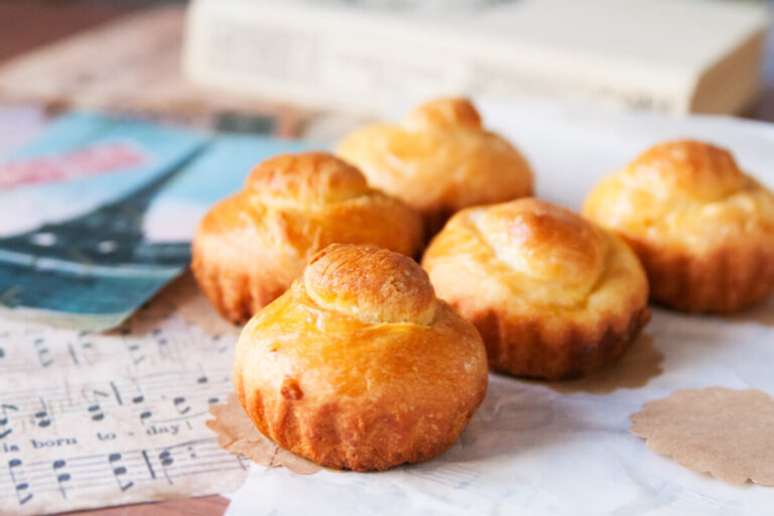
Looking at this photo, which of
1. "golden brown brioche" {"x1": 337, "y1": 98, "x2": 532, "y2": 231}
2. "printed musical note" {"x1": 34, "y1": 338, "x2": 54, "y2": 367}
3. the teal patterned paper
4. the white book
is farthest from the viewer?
the white book

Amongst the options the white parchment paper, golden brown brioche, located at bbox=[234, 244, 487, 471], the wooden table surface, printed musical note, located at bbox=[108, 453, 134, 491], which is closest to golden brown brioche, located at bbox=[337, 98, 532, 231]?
the white parchment paper

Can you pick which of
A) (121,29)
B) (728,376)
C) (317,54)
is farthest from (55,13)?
(728,376)

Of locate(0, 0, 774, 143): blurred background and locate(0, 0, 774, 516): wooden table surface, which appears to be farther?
locate(0, 0, 774, 516): wooden table surface

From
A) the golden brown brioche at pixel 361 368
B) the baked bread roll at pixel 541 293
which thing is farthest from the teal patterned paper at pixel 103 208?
the baked bread roll at pixel 541 293

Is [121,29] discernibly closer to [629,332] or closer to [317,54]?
[317,54]

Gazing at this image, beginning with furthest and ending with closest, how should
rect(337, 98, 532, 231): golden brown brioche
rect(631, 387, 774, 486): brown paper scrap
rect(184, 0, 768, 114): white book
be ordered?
rect(184, 0, 768, 114): white book → rect(337, 98, 532, 231): golden brown brioche → rect(631, 387, 774, 486): brown paper scrap

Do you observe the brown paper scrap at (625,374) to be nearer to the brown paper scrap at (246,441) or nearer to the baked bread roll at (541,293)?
the baked bread roll at (541,293)

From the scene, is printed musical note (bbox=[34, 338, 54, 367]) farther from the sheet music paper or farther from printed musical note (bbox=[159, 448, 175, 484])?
printed musical note (bbox=[159, 448, 175, 484])
